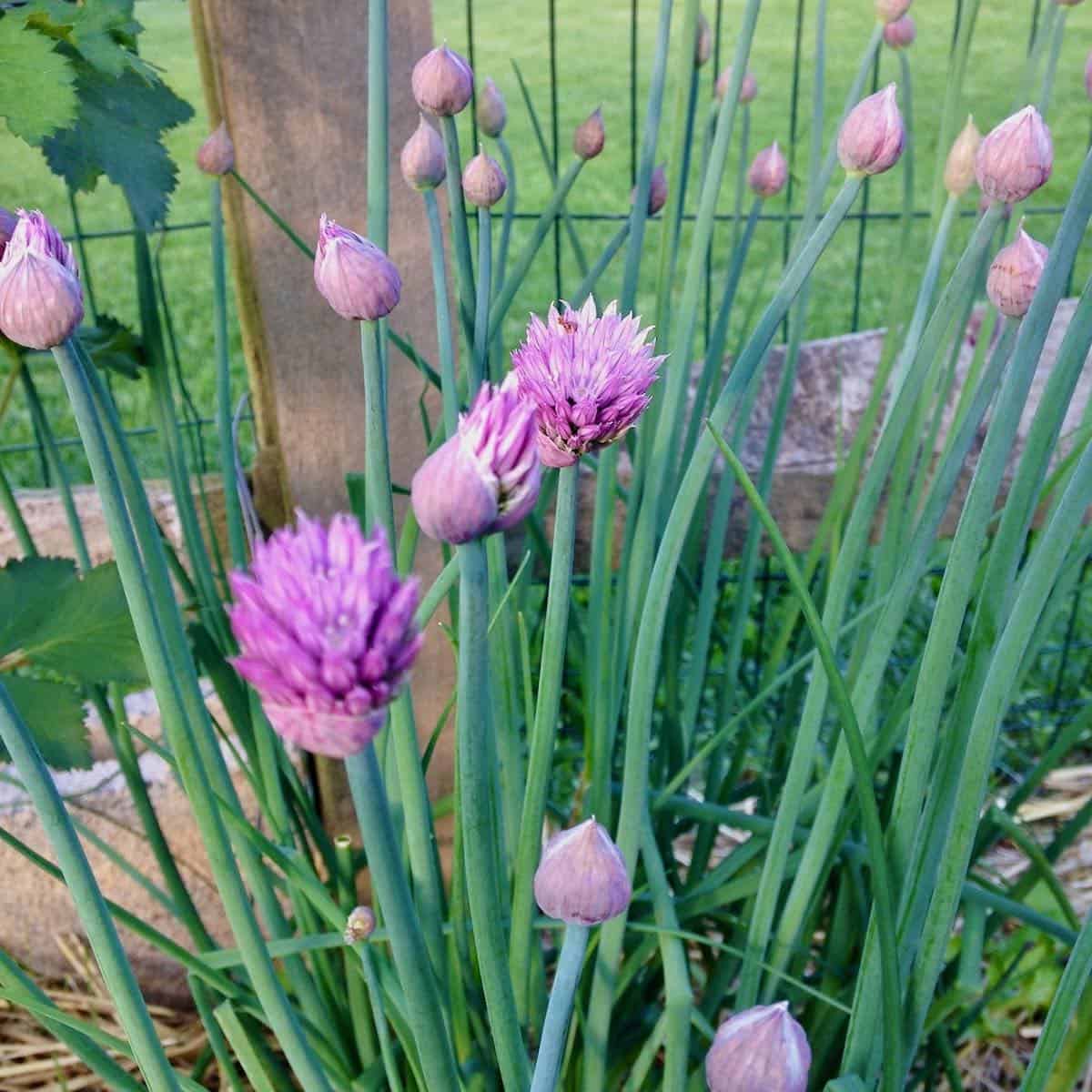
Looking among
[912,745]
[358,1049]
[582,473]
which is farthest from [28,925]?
[912,745]

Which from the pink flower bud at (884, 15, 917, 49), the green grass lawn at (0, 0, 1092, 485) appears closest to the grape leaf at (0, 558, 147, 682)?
the pink flower bud at (884, 15, 917, 49)

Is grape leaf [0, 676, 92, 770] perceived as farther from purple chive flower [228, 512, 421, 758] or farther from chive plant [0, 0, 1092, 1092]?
purple chive flower [228, 512, 421, 758]

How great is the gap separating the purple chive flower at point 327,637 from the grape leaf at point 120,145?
51 cm

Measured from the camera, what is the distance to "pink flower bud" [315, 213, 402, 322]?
1.41 ft

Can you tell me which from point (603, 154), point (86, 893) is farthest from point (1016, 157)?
point (603, 154)

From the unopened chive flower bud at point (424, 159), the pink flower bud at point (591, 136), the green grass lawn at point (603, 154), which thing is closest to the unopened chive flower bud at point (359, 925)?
the unopened chive flower bud at point (424, 159)

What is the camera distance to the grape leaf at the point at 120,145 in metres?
0.69

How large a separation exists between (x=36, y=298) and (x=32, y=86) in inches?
11.0

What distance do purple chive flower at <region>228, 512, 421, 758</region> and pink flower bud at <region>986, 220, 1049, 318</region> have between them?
1.11 ft

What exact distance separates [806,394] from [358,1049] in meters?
0.65

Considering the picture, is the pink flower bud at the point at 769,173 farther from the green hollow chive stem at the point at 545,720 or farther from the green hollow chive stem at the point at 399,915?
the green hollow chive stem at the point at 399,915

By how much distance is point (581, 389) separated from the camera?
Result: 39cm

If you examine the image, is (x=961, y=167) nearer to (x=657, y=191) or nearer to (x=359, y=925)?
(x=657, y=191)

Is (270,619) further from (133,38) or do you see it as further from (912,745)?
(133,38)
